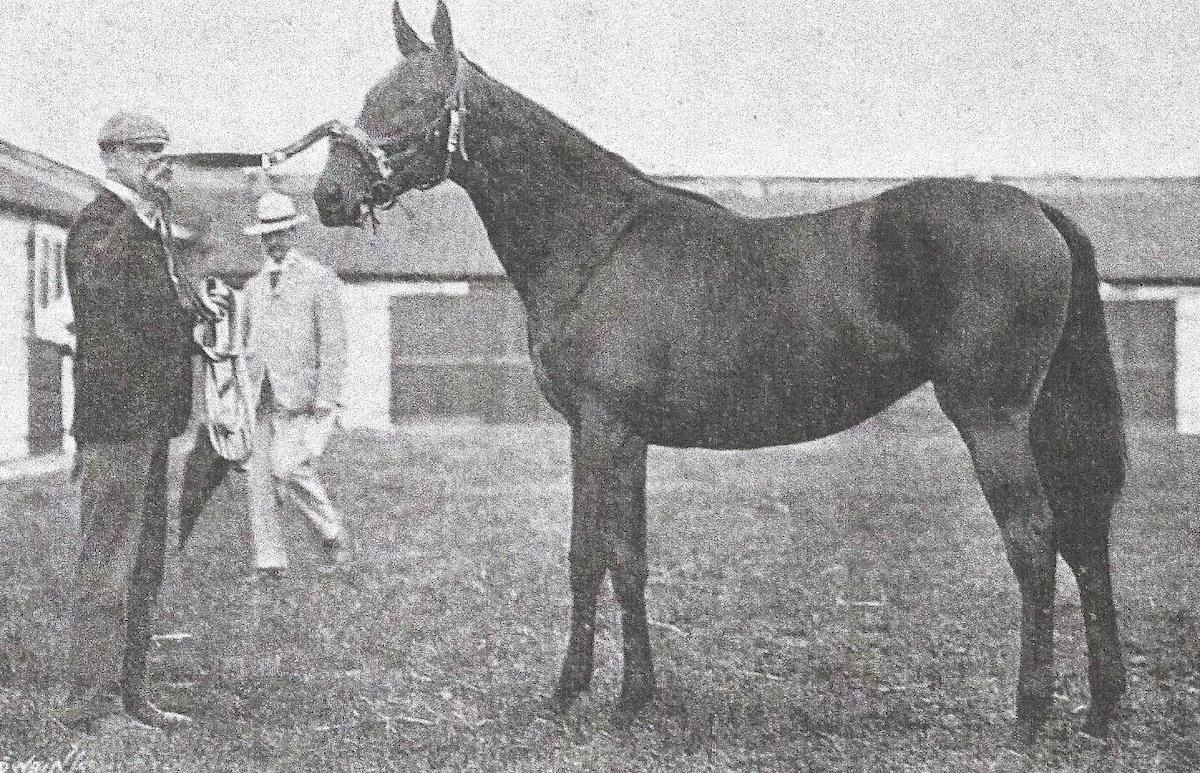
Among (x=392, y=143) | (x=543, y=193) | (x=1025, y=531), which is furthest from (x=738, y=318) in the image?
(x=392, y=143)

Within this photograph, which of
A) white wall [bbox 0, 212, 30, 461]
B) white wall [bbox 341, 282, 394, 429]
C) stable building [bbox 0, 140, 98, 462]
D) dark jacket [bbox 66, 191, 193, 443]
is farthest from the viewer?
white wall [bbox 341, 282, 394, 429]

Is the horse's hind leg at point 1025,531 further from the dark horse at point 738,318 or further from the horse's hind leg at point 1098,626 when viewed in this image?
the horse's hind leg at point 1098,626

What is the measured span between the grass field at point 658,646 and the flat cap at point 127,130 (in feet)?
6.37

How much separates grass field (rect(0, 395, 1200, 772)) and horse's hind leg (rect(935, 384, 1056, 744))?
162mm

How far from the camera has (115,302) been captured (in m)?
3.51

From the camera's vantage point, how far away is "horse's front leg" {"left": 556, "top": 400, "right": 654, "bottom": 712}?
12.3ft

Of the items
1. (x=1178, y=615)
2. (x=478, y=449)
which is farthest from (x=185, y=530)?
(x=478, y=449)

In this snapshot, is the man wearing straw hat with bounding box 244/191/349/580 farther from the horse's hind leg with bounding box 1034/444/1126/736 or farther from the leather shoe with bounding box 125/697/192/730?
the horse's hind leg with bounding box 1034/444/1126/736

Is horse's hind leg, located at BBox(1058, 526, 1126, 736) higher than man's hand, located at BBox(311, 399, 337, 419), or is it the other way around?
man's hand, located at BBox(311, 399, 337, 419)

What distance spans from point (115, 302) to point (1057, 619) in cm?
402

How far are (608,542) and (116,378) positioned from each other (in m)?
1.73

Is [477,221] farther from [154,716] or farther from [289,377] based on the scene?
[154,716]

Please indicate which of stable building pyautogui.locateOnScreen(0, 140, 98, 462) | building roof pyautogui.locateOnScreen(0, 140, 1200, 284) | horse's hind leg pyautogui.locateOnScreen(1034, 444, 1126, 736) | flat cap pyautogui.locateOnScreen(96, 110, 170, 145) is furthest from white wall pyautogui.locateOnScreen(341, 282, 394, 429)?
horse's hind leg pyautogui.locateOnScreen(1034, 444, 1126, 736)

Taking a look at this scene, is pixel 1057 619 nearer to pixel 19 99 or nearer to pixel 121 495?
pixel 121 495
